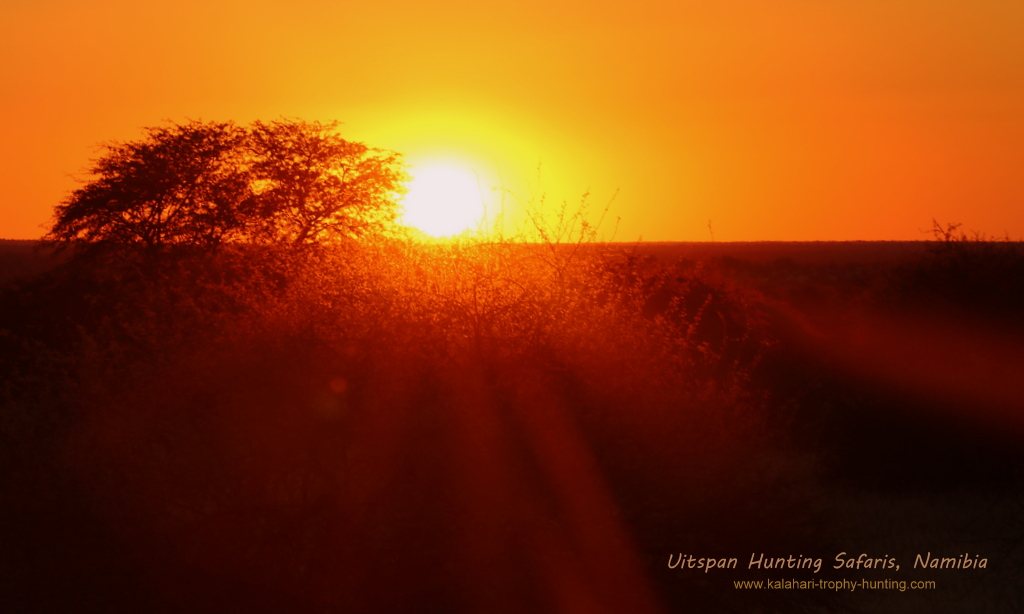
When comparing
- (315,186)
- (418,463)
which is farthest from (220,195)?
(418,463)

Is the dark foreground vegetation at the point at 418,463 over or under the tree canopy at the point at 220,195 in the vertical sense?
under

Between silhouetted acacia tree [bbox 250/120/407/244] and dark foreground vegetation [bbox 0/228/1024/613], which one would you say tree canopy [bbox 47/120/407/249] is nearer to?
silhouetted acacia tree [bbox 250/120/407/244]

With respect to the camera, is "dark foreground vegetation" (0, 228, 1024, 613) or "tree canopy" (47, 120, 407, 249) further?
"tree canopy" (47, 120, 407, 249)

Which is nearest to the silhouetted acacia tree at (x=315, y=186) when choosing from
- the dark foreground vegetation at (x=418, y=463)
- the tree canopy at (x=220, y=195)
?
the tree canopy at (x=220, y=195)

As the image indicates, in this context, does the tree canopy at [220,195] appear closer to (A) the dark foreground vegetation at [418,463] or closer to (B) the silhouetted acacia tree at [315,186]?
(B) the silhouetted acacia tree at [315,186]

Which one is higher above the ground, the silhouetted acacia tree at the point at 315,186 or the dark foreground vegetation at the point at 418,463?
the silhouetted acacia tree at the point at 315,186

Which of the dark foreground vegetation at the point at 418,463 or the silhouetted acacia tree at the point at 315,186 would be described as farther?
the silhouetted acacia tree at the point at 315,186

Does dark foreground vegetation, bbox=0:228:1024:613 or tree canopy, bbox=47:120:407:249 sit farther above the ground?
tree canopy, bbox=47:120:407:249

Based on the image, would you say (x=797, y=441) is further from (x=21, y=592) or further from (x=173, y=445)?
(x=21, y=592)

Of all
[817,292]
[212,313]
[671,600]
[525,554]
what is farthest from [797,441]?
[817,292]

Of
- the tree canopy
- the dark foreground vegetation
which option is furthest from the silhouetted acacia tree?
the dark foreground vegetation

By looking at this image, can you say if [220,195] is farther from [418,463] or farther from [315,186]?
[418,463]

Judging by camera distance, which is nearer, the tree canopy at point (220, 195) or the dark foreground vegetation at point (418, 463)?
the dark foreground vegetation at point (418, 463)

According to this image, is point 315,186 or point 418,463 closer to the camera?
point 418,463
